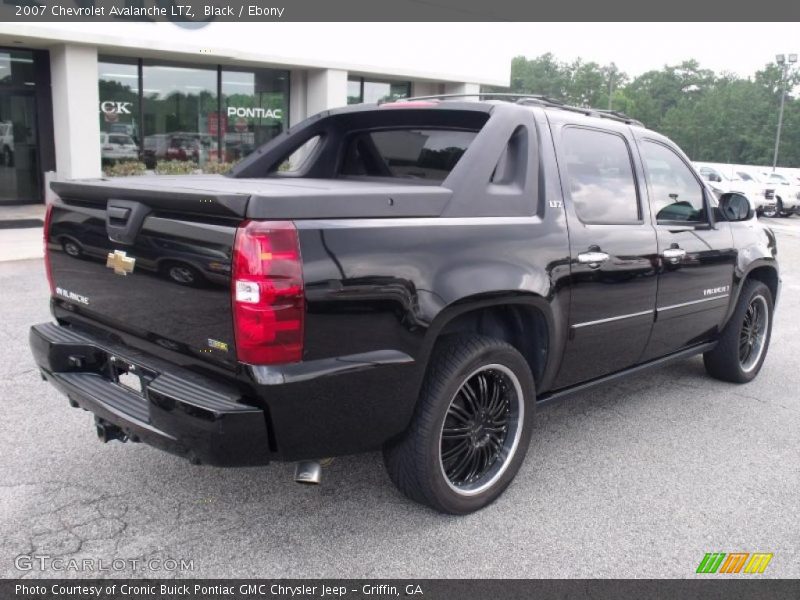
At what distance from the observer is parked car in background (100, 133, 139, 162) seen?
15.9 meters

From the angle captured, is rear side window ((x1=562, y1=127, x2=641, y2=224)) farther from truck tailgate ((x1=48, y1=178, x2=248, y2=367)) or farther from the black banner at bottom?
truck tailgate ((x1=48, y1=178, x2=248, y2=367))

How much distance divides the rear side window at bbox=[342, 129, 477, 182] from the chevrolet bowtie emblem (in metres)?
1.76

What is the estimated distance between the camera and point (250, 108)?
18.6 m

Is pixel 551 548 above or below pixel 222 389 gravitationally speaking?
below

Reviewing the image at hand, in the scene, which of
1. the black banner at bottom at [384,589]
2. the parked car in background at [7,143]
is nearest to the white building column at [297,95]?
the parked car in background at [7,143]

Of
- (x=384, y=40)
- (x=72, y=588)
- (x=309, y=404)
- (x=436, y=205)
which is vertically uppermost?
(x=384, y=40)

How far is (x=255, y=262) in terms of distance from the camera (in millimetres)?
2562

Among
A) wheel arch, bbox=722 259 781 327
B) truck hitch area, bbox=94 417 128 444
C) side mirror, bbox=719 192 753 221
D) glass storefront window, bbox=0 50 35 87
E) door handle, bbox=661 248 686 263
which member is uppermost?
glass storefront window, bbox=0 50 35 87

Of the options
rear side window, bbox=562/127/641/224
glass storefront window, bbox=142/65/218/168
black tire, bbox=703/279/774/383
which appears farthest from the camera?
glass storefront window, bbox=142/65/218/168

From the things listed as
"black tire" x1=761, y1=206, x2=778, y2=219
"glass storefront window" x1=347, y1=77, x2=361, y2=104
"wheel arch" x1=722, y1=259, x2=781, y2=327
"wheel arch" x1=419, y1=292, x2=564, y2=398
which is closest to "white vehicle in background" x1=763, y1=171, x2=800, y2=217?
"black tire" x1=761, y1=206, x2=778, y2=219

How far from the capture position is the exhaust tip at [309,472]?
2.85 metres

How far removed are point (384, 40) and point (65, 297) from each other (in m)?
17.3
